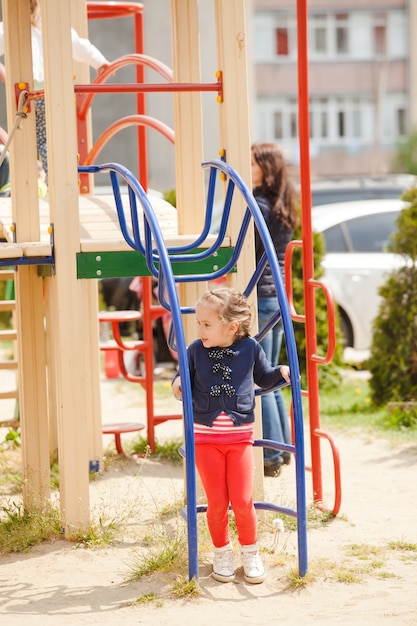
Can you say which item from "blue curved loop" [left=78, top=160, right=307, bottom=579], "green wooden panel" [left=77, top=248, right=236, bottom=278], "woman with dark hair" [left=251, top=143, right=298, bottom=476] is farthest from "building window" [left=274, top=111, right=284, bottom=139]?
"green wooden panel" [left=77, top=248, right=236, bottom=278]

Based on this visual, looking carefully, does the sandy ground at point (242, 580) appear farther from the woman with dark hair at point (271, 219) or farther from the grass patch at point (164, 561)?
the woman with dark hair at point (271, 219)

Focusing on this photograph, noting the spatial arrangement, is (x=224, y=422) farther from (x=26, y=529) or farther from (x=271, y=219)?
(x=271, y=219)

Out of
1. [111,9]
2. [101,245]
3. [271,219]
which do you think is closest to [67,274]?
[101,245]

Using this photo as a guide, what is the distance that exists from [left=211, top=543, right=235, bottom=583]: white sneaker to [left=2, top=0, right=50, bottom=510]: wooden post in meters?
1.11

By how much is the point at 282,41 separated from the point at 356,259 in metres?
31.3

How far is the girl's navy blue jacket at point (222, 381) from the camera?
4062 millimetres

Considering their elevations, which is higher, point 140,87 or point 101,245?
point 140,87

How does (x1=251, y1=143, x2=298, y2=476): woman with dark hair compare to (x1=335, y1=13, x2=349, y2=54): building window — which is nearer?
(x1=251, y1=143, x2=298, y2=476): woman with dark hair

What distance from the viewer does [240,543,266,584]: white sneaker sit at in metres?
4.04

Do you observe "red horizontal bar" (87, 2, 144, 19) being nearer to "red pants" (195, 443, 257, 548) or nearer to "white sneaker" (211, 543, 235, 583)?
"red pants" (195, 443, 257, 548)

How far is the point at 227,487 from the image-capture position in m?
4.12

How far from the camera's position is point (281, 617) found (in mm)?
3715

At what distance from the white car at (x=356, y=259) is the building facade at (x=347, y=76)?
29.7 m

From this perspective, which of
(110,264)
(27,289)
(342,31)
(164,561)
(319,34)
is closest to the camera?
(164,561)
